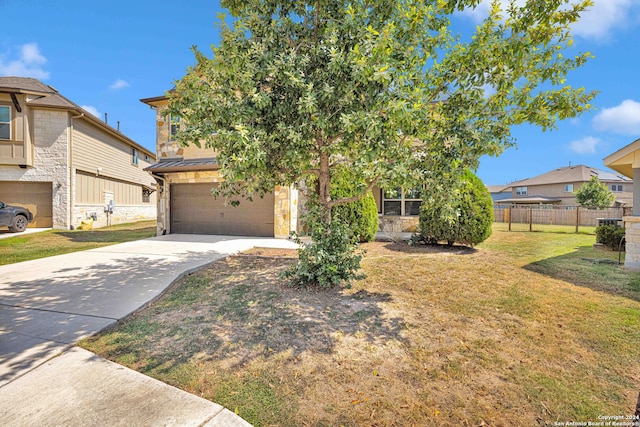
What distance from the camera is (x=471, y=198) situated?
8.07 meters

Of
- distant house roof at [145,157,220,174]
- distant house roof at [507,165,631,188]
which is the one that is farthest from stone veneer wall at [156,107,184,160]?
distant house roof at [507,165,631,188]

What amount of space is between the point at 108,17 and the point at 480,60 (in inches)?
493

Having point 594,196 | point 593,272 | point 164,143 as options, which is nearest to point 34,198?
point 164,143

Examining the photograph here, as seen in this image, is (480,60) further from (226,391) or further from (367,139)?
(226,391)

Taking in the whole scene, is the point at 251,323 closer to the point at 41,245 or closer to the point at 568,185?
the point at 41,245

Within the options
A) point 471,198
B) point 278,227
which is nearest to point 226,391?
point 471,198

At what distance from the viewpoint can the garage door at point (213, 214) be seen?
1134 centimetres

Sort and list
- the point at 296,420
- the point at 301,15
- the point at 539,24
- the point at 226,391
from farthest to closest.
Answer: the point at 301,15, the point at 539,24, the point at 226,391, the point at 296,420

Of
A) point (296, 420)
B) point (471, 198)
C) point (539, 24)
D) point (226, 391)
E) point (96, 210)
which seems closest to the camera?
point (296, 420)

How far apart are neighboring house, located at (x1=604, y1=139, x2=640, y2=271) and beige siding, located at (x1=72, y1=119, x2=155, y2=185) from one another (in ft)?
68.2

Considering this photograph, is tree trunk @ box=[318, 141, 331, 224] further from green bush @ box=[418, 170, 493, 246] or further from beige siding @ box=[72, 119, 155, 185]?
beige siding @ box=[72, 119, 155, 185]

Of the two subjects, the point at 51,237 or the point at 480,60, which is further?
the point at 51,237

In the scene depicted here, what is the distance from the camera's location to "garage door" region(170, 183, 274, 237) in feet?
37.2

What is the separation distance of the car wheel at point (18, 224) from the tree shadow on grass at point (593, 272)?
1848cm
